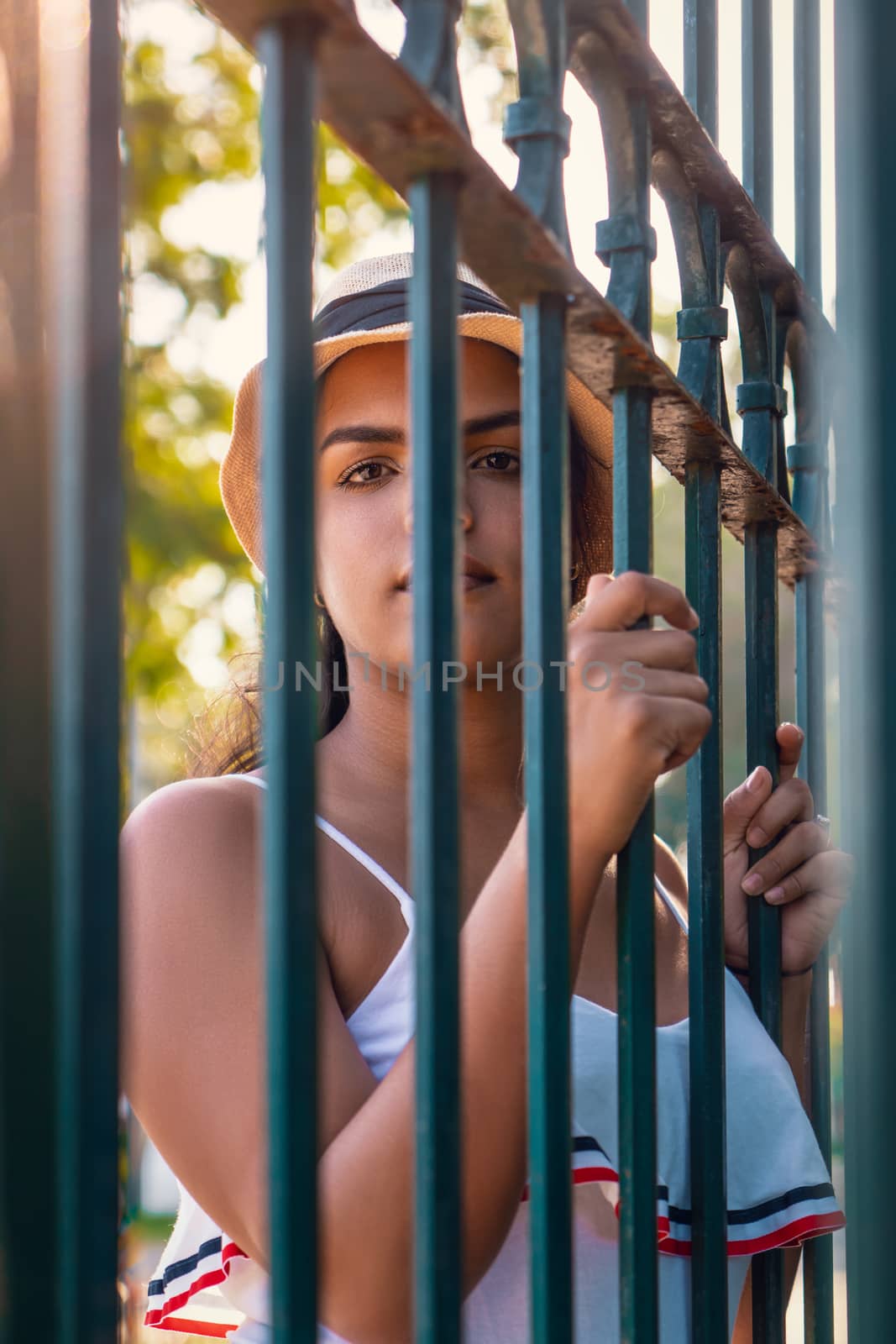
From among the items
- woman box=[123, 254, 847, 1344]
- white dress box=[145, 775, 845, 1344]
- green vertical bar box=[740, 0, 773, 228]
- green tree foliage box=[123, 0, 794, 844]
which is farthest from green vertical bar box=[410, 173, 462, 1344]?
green tree foliage box=[123, 0, 794, 844]

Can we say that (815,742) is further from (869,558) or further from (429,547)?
(429,547)

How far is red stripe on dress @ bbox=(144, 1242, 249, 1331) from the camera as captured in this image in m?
1.70

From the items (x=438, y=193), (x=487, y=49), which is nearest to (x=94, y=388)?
(x=438, y=193)

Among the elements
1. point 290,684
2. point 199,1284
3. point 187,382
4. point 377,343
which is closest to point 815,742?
point 377,343

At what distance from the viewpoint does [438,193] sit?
87 cm

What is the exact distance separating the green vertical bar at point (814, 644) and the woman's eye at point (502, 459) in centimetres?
43

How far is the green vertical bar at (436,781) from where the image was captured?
808 mm

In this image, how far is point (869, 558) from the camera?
1223 mm

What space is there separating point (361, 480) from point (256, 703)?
0.59 meters

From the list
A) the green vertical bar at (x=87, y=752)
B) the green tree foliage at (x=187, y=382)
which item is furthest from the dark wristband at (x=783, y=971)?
the green tree foliage at (x=187, y=382)

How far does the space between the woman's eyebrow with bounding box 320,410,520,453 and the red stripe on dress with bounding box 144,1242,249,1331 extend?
3.47ft

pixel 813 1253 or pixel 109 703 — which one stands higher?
pixel 109 703

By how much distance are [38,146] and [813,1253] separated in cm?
181

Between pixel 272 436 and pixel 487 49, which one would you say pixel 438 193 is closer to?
pixel 272 436
